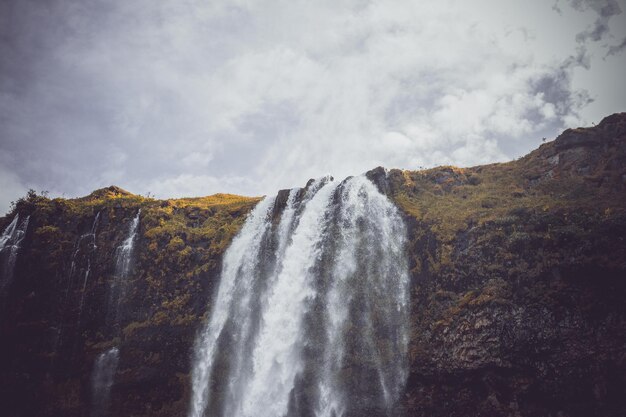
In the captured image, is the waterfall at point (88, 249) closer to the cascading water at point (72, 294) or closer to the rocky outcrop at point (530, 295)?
the cascading water at point (72, 294)

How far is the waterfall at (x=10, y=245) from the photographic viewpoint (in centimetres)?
2970

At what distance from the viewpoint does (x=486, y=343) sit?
19188mm

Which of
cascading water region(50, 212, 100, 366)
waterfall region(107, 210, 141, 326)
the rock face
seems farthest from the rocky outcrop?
cascading water region(50, 212, 100, 366)

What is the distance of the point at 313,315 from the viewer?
23.5m

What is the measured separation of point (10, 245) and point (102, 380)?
14354 mm

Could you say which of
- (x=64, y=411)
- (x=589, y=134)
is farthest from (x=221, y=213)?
(x=589, y=134)

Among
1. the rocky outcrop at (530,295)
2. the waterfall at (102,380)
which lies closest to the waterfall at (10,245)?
the waterfall at (102,380)

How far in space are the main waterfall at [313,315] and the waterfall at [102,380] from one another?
6.05 metres

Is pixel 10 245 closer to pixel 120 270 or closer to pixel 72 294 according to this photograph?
pixel 72 294

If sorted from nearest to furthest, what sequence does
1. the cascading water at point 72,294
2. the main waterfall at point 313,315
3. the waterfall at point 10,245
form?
the main waterfall at point 313,315 → the cascading water at point 72,294 → the waterfall at point 10,245

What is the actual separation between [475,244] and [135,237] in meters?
25.2

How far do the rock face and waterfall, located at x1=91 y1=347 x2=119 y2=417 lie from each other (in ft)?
0.93

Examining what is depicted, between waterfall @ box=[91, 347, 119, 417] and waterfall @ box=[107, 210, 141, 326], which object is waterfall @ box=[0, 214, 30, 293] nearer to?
waterfall @ box=[107, 210, 141, 326]

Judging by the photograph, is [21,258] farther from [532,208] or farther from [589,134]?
[589,134]
